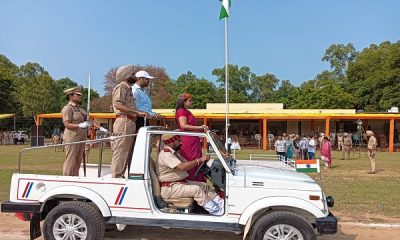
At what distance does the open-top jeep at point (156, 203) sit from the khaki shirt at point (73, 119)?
1.17 m

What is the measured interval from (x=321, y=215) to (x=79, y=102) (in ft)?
12.9

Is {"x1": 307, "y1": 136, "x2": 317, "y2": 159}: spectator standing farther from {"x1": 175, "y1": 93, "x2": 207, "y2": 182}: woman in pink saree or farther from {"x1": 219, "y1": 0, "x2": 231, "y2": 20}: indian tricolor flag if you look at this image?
{"x1": 175, "y1": 93, "x2": 207, "y2": 182}: woman in pink saree

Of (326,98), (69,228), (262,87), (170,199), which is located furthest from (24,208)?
(262,87)

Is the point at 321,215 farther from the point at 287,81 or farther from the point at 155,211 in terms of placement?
the point at 287,81

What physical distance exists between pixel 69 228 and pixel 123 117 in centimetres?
166

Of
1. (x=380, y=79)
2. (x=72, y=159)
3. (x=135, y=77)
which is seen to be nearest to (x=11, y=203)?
(x=72, y=159)

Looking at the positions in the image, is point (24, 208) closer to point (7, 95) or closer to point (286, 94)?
point (7, 95)

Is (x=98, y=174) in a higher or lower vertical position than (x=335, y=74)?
lower

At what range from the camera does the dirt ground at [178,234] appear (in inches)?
265

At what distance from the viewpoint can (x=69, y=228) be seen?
572 centimetres

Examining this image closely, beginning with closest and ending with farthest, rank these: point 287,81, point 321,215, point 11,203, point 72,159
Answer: point 321,215, point 11,203, point 72,159, point 287,81

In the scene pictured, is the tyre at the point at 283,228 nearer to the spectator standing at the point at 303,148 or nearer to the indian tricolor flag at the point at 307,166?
the indian tricolor flag at the point at 307,166

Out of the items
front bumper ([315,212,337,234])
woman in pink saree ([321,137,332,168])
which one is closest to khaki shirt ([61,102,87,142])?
front bumper ([315,212,337,234])

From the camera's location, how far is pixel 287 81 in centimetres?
8156
